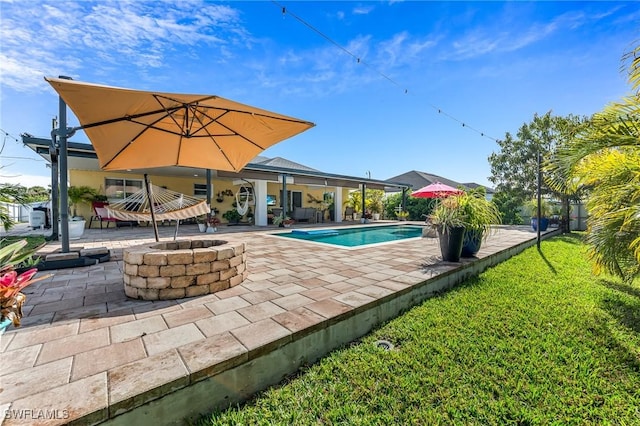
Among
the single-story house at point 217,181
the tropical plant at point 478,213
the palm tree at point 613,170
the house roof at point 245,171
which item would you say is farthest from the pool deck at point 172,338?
the single-story house at point 217,181

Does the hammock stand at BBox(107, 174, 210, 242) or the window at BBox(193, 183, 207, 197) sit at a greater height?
the window at BBox(193, 183, 207, 197)

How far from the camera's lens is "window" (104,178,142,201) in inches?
481

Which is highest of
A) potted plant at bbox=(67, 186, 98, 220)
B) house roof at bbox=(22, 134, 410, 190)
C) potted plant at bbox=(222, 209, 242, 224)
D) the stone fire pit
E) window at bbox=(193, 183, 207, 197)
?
house roof at bbox=(22, 134, 410, 190)

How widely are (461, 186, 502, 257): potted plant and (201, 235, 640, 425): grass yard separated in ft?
5.65

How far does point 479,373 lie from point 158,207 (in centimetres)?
716

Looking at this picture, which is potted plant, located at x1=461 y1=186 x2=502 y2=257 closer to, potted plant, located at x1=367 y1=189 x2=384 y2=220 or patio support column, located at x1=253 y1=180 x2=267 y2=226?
patio support column, located at x1=253 y1=180 x2=267 y2=226

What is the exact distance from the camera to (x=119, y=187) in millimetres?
12531

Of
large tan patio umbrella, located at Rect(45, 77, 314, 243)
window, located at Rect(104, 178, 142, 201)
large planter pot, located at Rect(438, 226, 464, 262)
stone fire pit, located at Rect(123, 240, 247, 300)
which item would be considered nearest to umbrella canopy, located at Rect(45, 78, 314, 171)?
large tan patio umbrella, located at Rect(45, 77, 314, 243)

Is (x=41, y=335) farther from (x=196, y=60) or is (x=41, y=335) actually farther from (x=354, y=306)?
(x=196, y=60)

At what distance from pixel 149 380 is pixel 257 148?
4130 mm

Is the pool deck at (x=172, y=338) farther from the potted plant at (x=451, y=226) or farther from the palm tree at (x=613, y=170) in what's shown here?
the palm tree at (x=613, y=170)

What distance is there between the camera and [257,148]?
201 inches

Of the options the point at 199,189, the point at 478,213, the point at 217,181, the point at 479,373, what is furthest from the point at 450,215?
the point at 199,189

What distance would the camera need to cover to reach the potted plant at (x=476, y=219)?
16.9 ft
